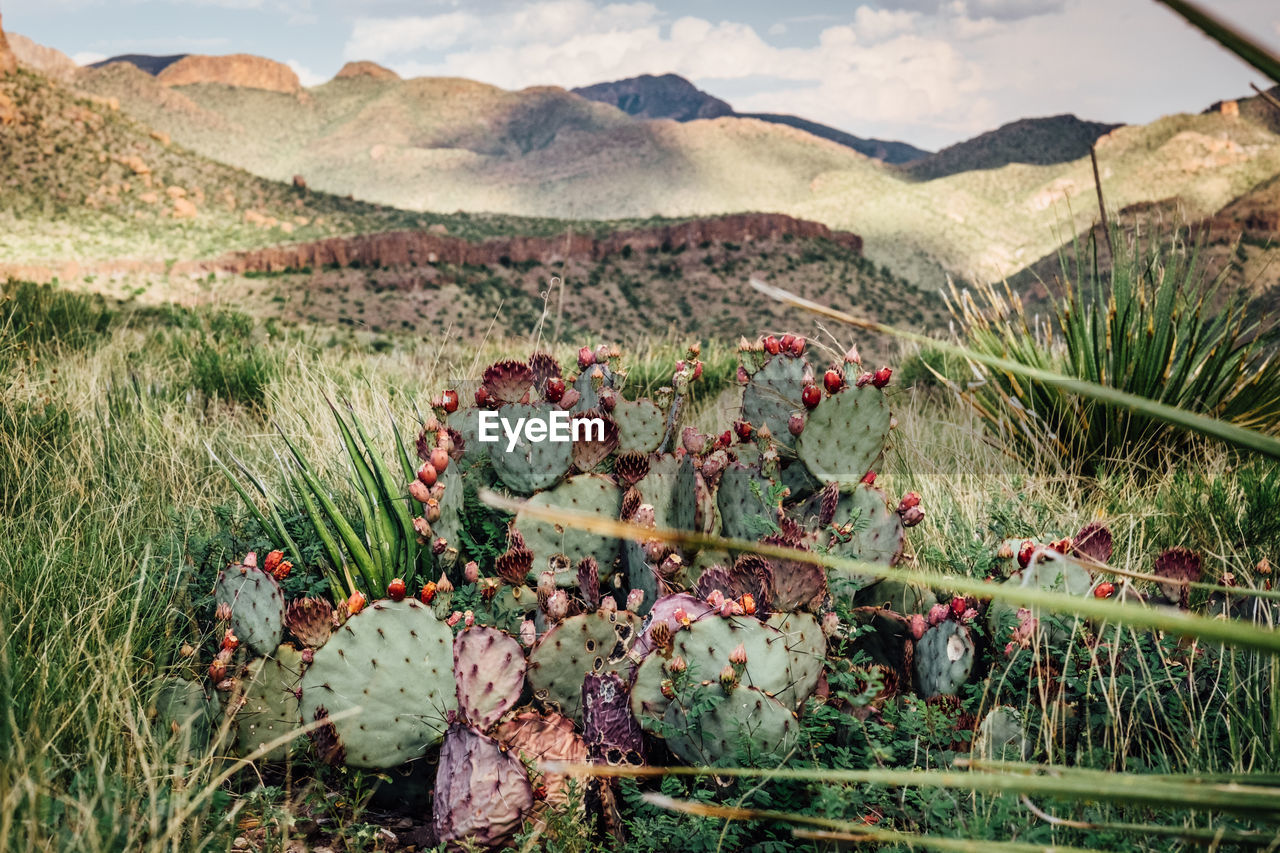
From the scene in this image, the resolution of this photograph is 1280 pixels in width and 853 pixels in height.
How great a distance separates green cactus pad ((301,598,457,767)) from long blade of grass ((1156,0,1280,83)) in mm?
1715

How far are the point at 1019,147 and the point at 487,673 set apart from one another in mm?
102935

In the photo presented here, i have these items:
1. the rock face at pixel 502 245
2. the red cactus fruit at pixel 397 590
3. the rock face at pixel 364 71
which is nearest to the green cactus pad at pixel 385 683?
the red cactus fruit at pixel 397 590

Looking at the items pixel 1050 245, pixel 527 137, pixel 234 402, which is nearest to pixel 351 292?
pixel 234 402

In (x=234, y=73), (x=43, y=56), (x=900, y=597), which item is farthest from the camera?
(x=234, y=73)

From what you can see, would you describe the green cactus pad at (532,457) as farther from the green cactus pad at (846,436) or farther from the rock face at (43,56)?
the rock face at (43,56)

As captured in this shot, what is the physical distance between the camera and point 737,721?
165 centimetres

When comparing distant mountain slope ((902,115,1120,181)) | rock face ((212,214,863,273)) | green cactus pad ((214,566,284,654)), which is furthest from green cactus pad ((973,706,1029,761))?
distant mountain slope ((902,115,1120,181))

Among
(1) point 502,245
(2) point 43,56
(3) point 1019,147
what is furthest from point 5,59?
(2) point 43,56

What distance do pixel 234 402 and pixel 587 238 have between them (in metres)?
43.1

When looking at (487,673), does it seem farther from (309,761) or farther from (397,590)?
(309,761)

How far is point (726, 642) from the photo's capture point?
1.78 meters

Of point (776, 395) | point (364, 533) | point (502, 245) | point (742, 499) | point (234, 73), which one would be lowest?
point (364, 533)

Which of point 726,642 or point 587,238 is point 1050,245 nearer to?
point 587,238

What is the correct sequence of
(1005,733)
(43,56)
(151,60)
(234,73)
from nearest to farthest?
(1005,733), (43,56), (234,73), (151,60)
